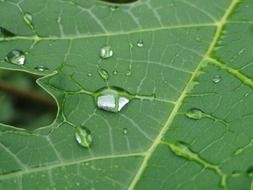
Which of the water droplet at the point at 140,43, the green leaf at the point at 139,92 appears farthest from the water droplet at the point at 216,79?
the water droplet at the point at 140,43

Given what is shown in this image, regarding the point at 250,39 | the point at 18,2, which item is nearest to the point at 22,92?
the point at 18,2

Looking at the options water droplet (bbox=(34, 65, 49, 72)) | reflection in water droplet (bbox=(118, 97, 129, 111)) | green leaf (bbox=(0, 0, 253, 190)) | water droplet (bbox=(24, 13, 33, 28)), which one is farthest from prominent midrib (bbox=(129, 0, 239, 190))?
water droplet (bbox=(24, 13, 33, 28))

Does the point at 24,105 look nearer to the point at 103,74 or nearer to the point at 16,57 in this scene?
the point at 16,57

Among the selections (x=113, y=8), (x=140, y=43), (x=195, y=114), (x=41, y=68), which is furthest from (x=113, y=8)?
(x=195, y=114)

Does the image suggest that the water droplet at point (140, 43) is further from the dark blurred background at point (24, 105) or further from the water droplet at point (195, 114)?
the dark blurred background at point (24, 105)

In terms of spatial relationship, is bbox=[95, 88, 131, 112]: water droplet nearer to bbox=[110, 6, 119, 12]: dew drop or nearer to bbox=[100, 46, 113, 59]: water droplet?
bbox=[100, 46, 113, 59]: water droplet

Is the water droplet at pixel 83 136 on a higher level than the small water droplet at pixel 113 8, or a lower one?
lower
